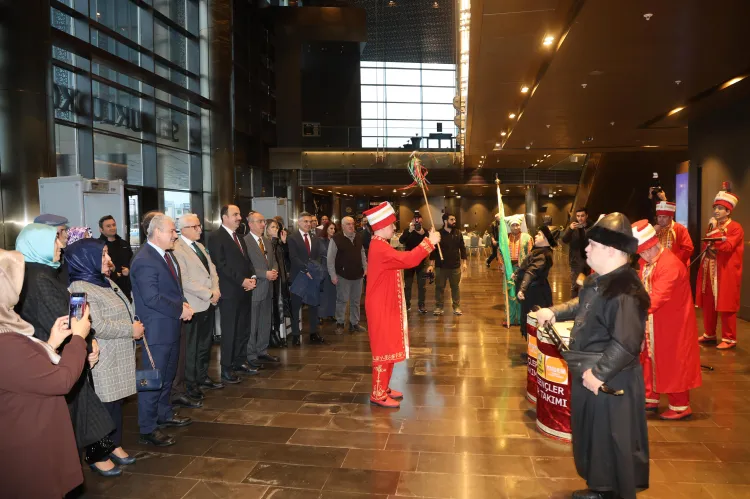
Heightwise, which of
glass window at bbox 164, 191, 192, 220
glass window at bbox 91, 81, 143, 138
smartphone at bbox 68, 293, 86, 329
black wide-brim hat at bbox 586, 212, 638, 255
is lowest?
smartphone at bbox 68, 293, 86, 329

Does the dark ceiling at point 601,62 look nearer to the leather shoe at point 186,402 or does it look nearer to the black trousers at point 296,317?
the black trousers at point 296,317

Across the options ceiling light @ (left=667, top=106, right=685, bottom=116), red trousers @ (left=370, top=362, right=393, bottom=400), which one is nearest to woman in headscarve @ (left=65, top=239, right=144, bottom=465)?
red trousers @ (left=370, top=362, right=393, bottom=400)

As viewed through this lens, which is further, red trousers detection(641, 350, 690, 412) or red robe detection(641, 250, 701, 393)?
red trousers detection(641, 350, 690, 412)

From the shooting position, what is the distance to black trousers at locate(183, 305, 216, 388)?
189 inches

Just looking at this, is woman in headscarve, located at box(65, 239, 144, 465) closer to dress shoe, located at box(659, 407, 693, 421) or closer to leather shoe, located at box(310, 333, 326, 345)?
leather shoe, located at box(310, 333, 326, 345)

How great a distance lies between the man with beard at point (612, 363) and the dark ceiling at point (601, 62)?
10.7ft

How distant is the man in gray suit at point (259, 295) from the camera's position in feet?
19.6

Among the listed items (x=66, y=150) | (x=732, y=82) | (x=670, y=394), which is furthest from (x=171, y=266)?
(x=732, y=82)

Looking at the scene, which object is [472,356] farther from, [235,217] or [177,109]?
[177,109]

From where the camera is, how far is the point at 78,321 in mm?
2250

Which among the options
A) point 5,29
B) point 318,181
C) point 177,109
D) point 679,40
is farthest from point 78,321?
point 318,181

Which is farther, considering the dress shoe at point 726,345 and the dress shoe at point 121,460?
the dress shoe at point 726,345

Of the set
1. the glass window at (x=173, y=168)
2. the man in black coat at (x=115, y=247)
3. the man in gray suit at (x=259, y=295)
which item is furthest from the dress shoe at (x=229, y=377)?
the glass window at (x=173, y=168)

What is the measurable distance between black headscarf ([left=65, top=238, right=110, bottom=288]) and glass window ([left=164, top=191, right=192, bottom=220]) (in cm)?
1011
